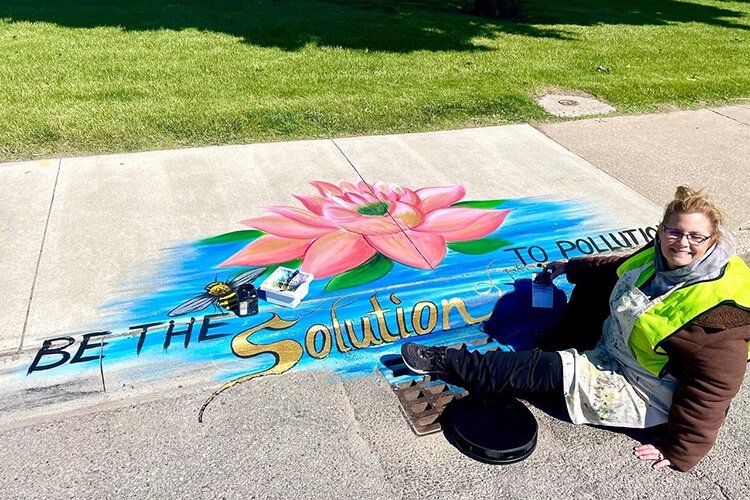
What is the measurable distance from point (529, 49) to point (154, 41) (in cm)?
582

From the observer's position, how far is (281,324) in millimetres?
3709

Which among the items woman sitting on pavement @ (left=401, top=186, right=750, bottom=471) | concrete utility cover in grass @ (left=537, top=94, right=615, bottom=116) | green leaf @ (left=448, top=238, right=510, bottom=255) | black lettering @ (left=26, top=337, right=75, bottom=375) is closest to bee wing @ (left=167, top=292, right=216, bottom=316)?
black lettering @ (left=26, top=337, right=75, bottom=375)

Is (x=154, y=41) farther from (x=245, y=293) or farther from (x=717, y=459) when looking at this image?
(x=717, y=459)

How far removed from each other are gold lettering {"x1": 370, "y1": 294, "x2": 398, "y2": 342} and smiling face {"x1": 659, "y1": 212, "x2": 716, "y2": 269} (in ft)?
5.05

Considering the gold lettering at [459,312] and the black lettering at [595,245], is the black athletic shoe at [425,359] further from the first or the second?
the black lettering at [595,245]

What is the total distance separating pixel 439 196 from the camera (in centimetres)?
535

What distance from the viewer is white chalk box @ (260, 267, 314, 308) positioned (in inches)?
153

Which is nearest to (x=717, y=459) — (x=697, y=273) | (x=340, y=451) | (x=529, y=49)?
(x=697, y=273)

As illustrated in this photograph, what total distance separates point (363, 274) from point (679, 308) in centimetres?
204

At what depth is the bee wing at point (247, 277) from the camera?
407 centimetres

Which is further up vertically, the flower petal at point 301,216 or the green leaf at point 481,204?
the green leaf at point 481,204

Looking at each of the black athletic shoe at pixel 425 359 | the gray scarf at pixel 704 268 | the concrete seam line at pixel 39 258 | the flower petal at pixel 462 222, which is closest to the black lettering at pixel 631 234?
the flower petal at pixel 462 222

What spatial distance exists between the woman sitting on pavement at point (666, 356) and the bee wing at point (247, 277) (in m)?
1.46

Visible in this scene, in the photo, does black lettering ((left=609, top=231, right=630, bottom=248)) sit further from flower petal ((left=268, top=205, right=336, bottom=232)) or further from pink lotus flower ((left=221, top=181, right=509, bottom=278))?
flower petal ((left=268, top=205, right=336, bottom=232))
